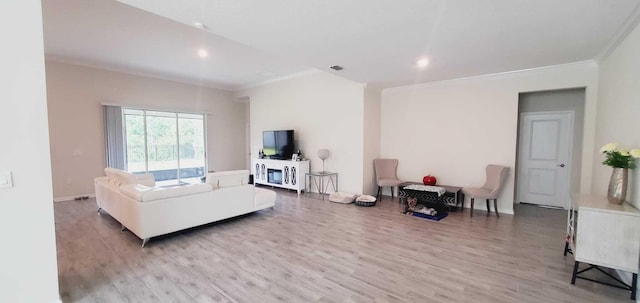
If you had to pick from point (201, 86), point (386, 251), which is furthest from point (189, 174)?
point (386, 251)

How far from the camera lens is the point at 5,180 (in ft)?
5.93

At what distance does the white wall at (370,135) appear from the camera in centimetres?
579

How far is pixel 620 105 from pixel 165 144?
28.5ft

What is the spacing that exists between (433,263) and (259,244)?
210 centimetres

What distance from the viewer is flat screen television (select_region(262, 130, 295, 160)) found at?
662cm

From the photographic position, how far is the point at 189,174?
766cm

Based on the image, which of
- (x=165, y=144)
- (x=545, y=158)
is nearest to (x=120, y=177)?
(x=165, y=144)

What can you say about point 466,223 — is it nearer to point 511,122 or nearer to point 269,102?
point 511,122

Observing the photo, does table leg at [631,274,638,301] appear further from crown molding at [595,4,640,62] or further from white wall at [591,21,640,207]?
crown molding at [595,4,640,62]

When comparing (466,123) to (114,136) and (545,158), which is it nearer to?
(545,158)

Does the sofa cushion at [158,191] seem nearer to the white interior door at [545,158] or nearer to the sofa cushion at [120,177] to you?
the sofa cushion at [120,177]

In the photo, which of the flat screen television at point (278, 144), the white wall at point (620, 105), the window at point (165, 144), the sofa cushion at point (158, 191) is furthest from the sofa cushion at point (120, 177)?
the white wall at point (620, 105)

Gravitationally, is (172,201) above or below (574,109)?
below

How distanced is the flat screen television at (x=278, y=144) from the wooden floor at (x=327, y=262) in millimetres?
2507
